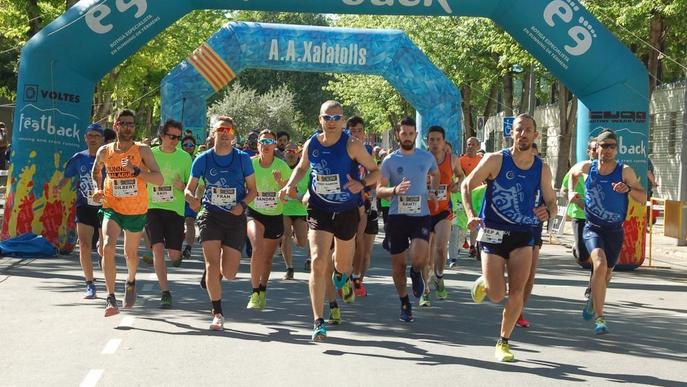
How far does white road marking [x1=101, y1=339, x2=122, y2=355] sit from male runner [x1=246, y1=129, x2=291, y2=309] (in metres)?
2.31

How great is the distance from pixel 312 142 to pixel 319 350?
182cm

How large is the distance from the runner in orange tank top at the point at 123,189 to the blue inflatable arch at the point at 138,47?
6081mm

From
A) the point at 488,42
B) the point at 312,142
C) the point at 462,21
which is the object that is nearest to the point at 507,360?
the point at 312,142

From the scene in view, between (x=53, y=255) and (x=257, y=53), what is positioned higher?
(x=257, y=53)

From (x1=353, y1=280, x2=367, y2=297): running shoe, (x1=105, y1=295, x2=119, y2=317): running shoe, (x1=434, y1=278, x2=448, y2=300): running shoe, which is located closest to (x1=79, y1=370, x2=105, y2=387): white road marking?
(x1=105, y1=295, x2=119, y2=317): running shoe

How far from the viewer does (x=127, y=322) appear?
9.90 metres

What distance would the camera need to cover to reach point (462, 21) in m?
42.7

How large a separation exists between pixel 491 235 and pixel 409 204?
2.22 metres

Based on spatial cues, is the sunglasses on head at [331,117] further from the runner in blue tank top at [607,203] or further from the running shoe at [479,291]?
the runner in blue tank top at [607,203]

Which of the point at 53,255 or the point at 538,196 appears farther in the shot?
the point at 53,255

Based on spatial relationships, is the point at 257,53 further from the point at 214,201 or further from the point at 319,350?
the point at 319,350

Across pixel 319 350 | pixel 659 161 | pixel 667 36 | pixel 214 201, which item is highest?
pixel 667 36

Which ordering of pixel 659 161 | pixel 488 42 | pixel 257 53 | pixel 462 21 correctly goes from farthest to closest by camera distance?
pixel 462 21 → pixel 659 161 → pixel 488 42 → pixel 257 53

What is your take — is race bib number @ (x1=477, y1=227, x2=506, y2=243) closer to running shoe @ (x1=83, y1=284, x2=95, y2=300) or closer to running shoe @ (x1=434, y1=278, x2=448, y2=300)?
running shoe @ (x1=434, y1=278, x2=448, y2=300)
